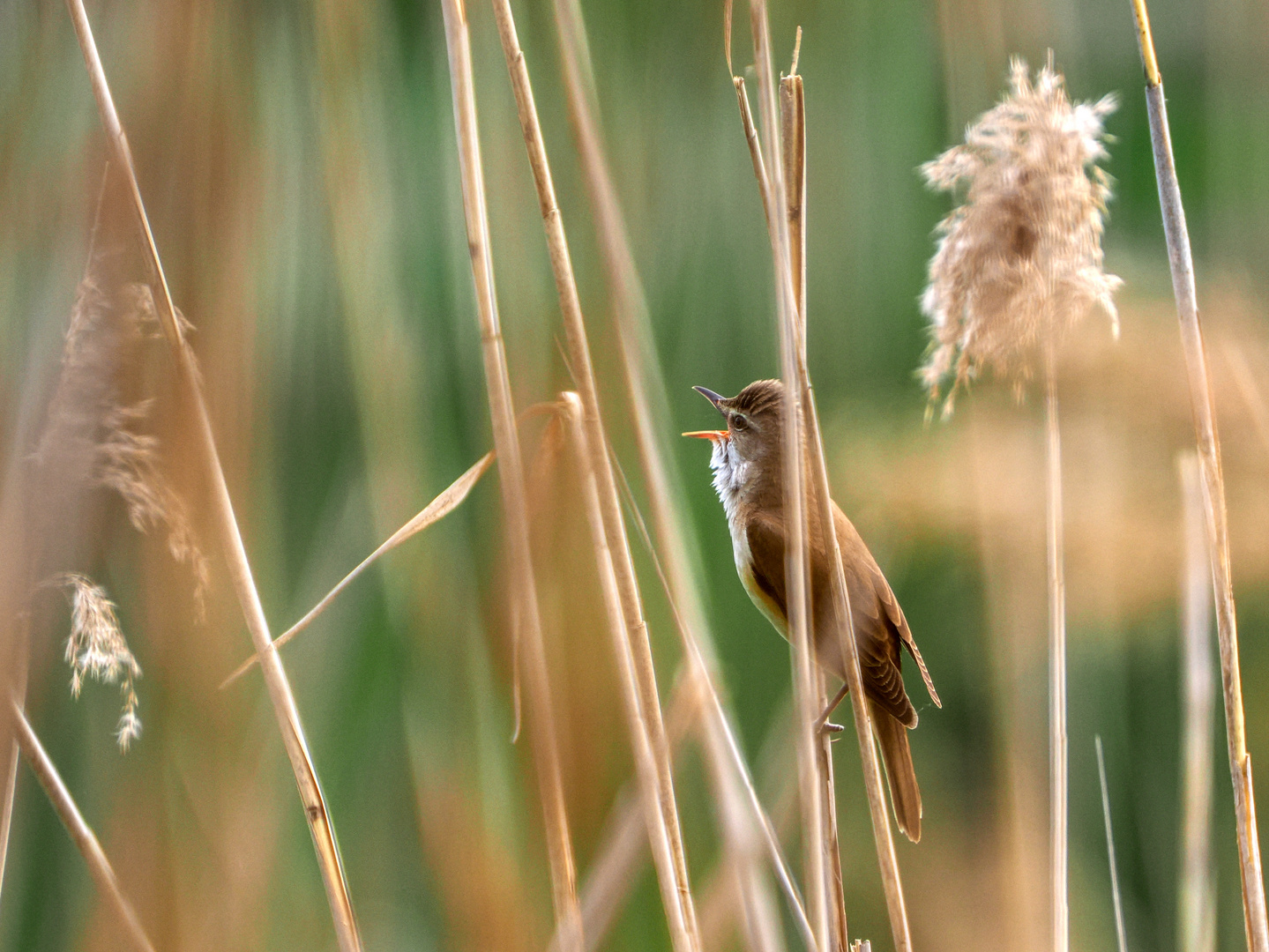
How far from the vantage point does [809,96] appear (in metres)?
2.42

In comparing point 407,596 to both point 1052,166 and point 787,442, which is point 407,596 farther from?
point 1052,166

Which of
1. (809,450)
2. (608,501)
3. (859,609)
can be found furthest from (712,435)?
(608,501)

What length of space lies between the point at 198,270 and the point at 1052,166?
110 cm

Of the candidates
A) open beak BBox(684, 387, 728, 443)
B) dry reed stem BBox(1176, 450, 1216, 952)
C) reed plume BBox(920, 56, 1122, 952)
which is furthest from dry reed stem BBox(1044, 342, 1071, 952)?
open beak BBox(684, 387, 728, 443)

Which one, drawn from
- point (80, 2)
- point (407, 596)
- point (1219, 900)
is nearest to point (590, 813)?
point (407, 596)

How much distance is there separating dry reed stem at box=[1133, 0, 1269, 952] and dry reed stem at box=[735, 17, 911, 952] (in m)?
0.37

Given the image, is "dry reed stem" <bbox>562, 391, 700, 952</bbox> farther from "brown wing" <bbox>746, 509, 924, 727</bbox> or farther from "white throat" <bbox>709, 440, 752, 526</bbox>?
"white throat" <bbox>709, 440, 752, 526</bbox>

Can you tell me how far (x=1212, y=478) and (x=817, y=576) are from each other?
2.89 ft

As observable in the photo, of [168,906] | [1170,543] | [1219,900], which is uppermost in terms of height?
[1170,543]

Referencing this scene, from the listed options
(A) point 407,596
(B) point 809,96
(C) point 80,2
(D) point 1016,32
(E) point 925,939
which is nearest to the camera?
(C) point 80,2

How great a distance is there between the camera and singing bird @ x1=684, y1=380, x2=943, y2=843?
1713 millimetres

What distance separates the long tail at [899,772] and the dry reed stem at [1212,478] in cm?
59

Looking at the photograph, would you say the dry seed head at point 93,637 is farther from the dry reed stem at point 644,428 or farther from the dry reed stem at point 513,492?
the dry reed stem at point 644,428

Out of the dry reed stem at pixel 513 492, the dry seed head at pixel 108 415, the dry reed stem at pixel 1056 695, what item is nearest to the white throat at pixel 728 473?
the dry reed stem at pixel 1056 695
